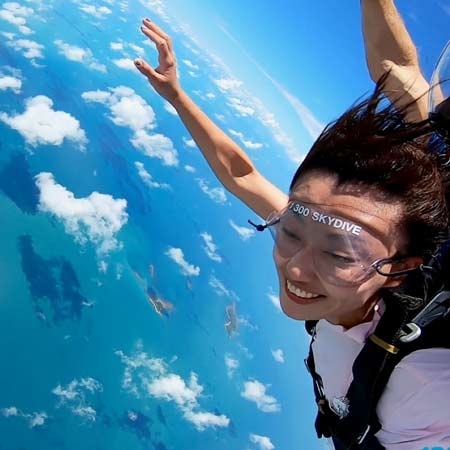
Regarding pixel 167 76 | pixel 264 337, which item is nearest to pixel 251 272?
pixel 264 337

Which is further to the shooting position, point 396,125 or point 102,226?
point 102,226

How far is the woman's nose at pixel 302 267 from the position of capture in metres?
0.75

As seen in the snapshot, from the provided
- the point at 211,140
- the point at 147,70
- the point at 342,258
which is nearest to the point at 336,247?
the point at 342,258

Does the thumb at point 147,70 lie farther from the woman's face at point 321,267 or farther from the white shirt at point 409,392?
the white shirt at point 409,392

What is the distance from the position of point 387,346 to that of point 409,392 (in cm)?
7

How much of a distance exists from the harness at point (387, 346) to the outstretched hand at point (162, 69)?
0.78 m

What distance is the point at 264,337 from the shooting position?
13852 millimetres

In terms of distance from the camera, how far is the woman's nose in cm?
75

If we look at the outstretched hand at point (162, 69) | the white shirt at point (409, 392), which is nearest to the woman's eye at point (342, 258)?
the white shirt at point (409, 392)

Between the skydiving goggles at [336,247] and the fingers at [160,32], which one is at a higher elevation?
the fingers at [160,32]

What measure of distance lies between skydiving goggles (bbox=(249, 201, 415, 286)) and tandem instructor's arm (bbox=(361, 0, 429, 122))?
0.94ft

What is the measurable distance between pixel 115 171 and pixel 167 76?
45.3 ft

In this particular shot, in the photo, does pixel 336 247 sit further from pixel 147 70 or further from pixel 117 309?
pixel 117 309

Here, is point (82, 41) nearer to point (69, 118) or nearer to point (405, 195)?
point (69, 118)
